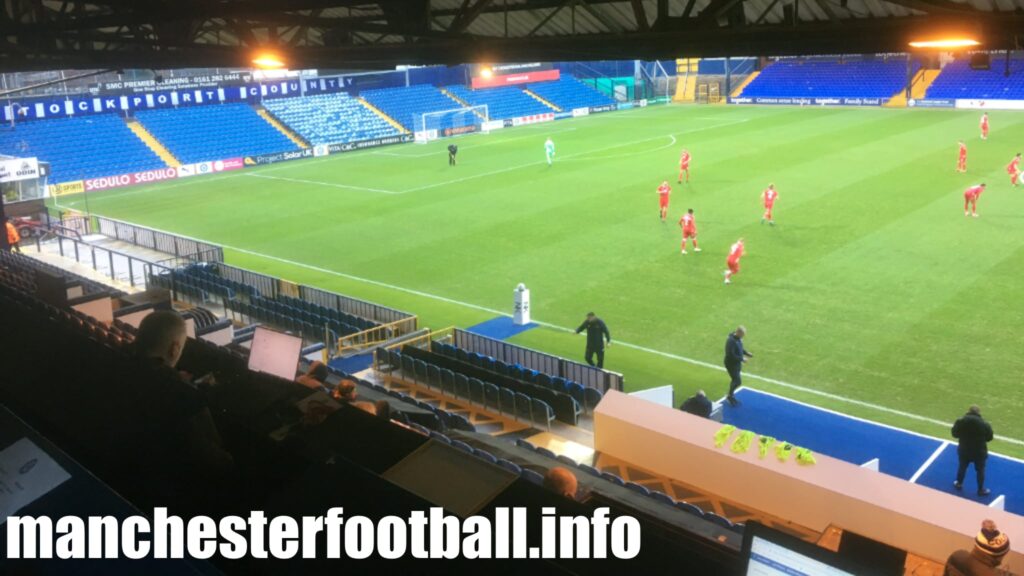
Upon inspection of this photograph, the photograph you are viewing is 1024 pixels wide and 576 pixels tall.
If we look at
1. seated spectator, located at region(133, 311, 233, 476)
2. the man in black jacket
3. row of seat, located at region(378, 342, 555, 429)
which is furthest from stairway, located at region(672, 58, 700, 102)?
seated spectator, located at region(133, 311, 233, 476)

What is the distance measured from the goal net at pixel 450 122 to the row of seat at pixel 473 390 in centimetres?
4102

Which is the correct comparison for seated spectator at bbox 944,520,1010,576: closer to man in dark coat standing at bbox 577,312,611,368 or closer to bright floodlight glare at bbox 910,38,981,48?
bright floodlight glare at bbox 910,38,981,48

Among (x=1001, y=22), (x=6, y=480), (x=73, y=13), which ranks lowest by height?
(x=6, y=480)

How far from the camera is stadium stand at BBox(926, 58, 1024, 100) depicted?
57000 mm

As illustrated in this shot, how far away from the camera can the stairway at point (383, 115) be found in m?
58.4

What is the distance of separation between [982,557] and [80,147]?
4746cm

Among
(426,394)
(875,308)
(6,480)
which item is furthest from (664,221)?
(6,480)

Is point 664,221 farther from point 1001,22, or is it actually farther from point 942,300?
point 1001,22

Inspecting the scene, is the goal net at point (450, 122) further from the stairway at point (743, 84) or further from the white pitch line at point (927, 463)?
the white pitch line at point (927, 463)

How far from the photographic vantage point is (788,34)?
8484mm

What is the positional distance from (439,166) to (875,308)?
2776 cm

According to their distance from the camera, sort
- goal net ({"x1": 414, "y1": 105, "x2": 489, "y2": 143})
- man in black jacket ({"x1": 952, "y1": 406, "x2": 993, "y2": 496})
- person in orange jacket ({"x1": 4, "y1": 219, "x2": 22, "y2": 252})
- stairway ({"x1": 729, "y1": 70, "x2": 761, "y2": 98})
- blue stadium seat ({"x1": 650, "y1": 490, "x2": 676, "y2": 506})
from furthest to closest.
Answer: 1. stairway ({"x1": 729, "y1": 70, "x2": 761, "y2": 98})
2. goal net ({"x1": 414, "y1": 105, "x2": 489, "y2": 143})
3. person in orange jacket ({"x1": 4, "y1": 219, "x2": 22, "y2": 252})
4. man in black jacket ({"x1": 952, "y1": 406, "x2": 993, "y2": 496})
5. blue stadium seat ({"x1": 650, "y1": 490, "x2": 676, "y2": 506})

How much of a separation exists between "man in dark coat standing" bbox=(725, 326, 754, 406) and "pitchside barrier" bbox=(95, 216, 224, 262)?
16.9 m

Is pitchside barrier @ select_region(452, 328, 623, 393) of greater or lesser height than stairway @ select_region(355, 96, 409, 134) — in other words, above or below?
below
